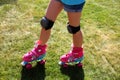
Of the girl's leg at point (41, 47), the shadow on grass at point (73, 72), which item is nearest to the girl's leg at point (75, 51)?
the shadow on grass at point (73, 72)

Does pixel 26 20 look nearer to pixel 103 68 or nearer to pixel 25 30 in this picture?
pixel 25 30

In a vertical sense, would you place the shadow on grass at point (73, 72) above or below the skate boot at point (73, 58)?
below

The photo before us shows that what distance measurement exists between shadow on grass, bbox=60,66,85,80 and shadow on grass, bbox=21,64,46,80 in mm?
321

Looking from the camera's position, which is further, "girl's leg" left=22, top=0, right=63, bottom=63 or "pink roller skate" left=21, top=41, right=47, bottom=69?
"pink roller skate" left=21, top=41, right=47, bottom=69

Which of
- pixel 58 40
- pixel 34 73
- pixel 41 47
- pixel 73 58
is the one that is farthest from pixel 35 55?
pixel 58 40

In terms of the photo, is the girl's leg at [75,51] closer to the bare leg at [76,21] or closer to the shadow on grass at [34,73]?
the bare leg at [76,21]

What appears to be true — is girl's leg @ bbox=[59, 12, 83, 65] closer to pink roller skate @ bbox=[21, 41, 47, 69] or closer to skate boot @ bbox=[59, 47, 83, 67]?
skate boot @ bbox=[59, 47, 83, 67]

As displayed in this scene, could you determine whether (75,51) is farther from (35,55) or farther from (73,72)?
(35,55)

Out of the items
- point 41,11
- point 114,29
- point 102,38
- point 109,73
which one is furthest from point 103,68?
point 41,11

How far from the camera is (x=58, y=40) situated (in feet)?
17.9

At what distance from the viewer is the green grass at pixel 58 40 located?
15.0 ft

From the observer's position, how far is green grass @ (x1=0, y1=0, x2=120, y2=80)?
4570mm

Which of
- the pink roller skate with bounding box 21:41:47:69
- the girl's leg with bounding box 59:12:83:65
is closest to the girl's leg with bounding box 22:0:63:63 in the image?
the pink roller skate with bounding box 21:41:47:69

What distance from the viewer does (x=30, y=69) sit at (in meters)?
4.55
